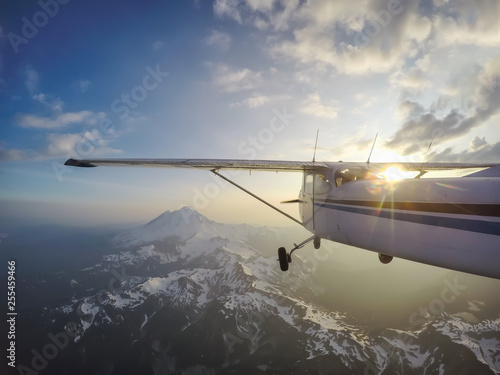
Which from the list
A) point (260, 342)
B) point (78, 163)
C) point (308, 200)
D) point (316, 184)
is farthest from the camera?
point (260, 342)

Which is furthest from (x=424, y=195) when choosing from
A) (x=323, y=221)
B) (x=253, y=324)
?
(x=253, y=324)

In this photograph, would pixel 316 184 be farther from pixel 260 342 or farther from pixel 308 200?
pixel 260 342

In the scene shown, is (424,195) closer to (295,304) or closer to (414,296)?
(295,304)

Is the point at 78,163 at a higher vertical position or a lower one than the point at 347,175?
higher
